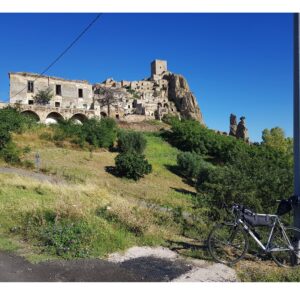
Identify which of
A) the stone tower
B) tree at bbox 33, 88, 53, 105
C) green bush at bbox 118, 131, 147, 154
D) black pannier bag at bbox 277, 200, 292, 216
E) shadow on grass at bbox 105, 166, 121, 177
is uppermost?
the stone tower

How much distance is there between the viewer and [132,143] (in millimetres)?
35125

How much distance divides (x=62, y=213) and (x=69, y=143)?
26.1m

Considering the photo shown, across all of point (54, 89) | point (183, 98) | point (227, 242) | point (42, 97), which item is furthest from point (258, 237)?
point (183, 98)

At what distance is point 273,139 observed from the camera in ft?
201

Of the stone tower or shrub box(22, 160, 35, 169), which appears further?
the stone tower

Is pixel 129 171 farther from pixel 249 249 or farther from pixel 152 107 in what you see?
pixel 152 107

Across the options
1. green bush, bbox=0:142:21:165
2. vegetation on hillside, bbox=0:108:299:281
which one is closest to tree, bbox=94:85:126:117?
green bush, bbox=0:142:21:165

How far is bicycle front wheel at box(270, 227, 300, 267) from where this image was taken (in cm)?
519

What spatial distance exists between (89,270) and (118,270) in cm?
39

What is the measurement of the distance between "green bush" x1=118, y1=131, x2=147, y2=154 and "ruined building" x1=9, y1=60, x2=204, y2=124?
14.1m

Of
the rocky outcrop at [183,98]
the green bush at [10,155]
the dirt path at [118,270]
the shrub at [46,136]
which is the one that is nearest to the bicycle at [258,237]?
the dirt path at [118,270]

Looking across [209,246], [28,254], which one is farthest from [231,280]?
[28,254]

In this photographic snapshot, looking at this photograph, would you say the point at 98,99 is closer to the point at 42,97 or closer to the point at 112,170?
the point at 42,97

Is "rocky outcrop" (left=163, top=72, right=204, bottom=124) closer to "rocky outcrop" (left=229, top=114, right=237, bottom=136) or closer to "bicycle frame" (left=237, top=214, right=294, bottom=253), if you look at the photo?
"rocky outcrop" (left=229, top=114, right=237, bottom=136)
